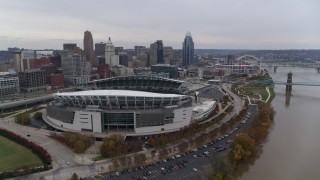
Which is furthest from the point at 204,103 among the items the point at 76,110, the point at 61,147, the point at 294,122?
the point at 61,147

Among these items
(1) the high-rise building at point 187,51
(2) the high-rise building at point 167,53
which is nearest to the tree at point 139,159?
(2) the high-rise building at point 167,53

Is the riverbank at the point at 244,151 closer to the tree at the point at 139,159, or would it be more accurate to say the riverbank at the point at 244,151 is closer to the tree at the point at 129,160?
the tree at the point at 139,159

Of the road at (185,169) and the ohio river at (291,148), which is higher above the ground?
the road at (185,169)

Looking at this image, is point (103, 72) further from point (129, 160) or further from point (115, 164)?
point (115, 164)

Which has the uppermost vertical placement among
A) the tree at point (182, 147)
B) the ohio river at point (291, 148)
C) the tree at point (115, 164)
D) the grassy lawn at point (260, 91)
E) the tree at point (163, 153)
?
the grassy lawn at point (260, 91)

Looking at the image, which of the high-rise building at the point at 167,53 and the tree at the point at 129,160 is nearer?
the tree at the point at 129,160

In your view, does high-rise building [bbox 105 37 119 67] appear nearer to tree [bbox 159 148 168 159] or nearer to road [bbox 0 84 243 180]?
road [bbox 0 84 243 180]

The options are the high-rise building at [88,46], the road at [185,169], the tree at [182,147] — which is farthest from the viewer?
the high-rise building at [88,46]
